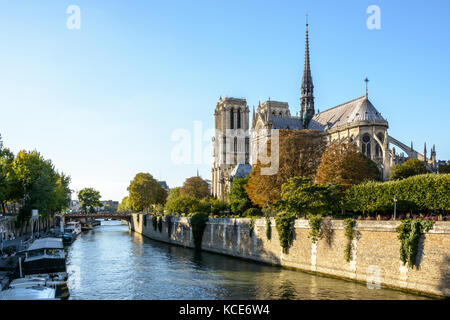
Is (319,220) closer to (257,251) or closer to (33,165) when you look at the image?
(257,251)

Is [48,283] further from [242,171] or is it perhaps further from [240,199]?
[242,171]

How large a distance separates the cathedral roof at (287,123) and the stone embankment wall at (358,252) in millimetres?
40156

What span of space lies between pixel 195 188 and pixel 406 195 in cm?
6433

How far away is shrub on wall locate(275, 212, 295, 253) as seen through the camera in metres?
36.3

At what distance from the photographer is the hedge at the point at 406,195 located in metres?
30.7

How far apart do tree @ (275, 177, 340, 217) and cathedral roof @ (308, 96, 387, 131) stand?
3157 centimetres

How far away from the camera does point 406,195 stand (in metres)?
32.6

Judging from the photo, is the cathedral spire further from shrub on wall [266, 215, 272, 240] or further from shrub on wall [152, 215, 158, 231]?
shrub on wall [266, 215, 272, 240]

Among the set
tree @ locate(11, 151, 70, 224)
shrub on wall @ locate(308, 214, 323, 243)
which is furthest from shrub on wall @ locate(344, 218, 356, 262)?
tree @ locate(11, 151, 70, 224)

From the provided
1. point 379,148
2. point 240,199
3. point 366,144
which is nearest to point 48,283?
point 240,199

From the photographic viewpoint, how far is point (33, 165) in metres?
55.1

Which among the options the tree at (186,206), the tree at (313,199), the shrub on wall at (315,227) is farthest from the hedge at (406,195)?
the tree at (186,206)
